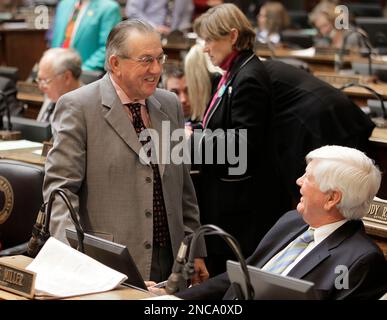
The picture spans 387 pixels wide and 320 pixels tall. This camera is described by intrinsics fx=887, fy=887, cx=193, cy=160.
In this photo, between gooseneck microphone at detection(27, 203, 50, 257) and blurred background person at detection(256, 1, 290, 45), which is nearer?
gooseneck microphone at detection(27, 203, 50, 257)

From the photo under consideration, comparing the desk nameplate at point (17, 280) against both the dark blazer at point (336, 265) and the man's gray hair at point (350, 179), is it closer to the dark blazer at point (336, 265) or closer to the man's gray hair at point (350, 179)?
the dark blazer at point (336, 265)

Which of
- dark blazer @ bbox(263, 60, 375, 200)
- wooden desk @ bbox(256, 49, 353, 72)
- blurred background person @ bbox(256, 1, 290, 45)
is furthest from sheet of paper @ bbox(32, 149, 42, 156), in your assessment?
blurred background person @ bbox(256, 1, 290, 45)

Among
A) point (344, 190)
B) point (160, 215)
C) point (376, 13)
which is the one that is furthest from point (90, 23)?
point (376, 13)

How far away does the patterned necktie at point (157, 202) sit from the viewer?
10.6 feet

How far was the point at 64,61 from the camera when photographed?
5.09m

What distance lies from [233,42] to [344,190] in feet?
4.52

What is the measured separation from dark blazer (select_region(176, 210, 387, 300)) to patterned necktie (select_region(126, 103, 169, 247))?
40 cm

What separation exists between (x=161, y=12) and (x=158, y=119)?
5164mm

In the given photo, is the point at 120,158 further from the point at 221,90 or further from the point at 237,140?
the point at 221,90

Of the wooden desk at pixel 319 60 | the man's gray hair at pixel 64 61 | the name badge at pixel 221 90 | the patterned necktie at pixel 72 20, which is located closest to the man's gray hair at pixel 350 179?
the name badge at pixel 221 90

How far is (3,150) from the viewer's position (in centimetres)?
454

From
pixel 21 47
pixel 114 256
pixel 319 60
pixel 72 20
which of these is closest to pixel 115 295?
pixel 114 256

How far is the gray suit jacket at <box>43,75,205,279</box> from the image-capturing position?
3.12 meters

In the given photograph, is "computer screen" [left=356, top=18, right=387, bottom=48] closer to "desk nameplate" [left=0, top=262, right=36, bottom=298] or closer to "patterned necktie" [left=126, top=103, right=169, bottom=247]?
"patterned necktie" [left=126, top=103, right=169, bottom=247]
